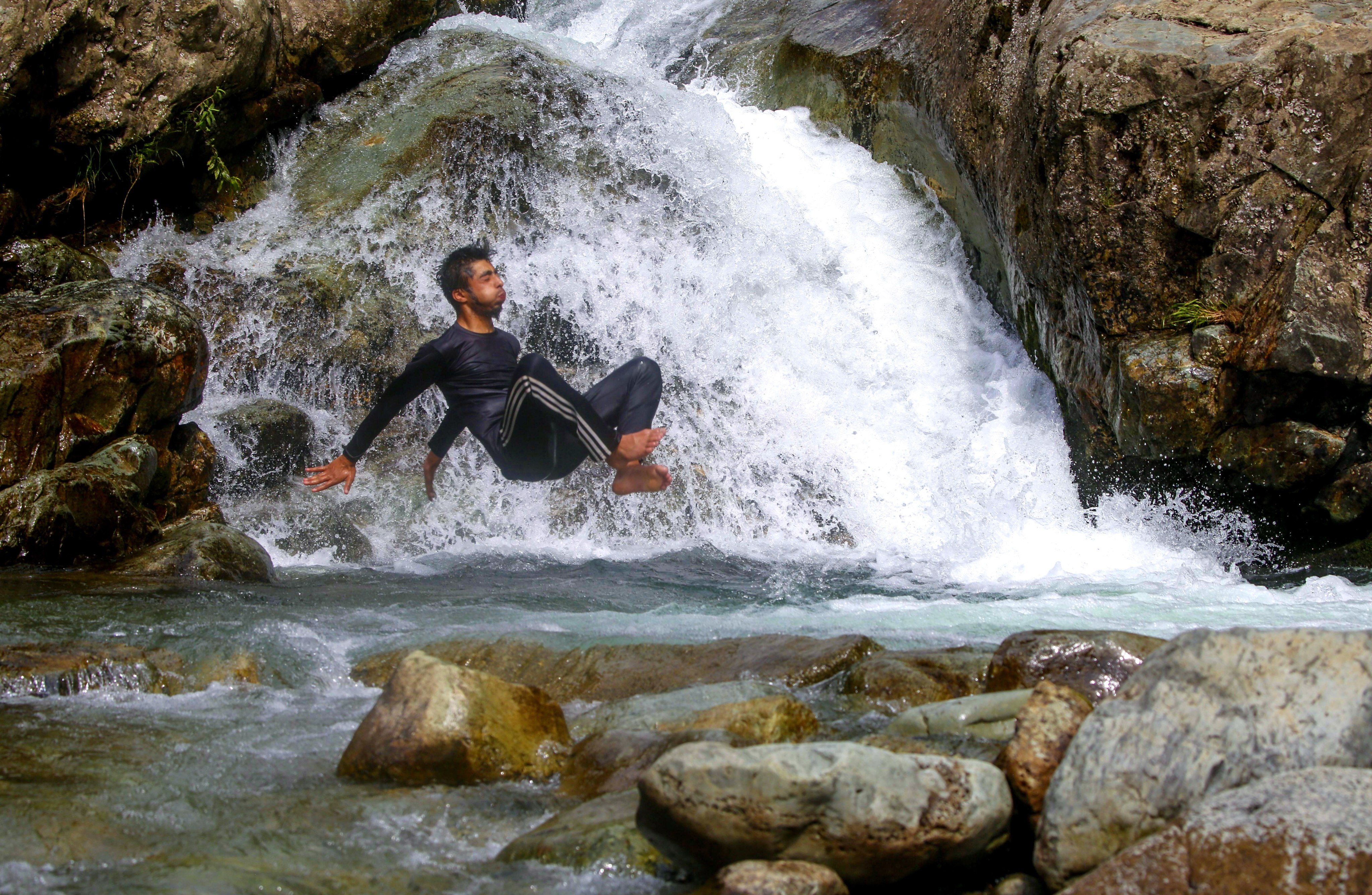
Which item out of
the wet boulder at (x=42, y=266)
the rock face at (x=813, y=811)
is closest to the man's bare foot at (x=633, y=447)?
the wet boulder at (x=42, y=266)

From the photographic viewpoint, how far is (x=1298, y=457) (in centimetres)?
633

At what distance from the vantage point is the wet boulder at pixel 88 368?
20.2ft

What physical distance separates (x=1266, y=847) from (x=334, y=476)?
631 cm

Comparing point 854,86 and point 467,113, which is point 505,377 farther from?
point 854,86

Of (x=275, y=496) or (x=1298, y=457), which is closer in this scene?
(x=1298, y=457)

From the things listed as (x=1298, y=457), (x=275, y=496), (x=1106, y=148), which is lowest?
(x=275, y=496)

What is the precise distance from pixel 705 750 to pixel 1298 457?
526 cm

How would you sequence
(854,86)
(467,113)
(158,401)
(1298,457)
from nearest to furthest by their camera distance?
(1298,457), (158,401), (467,113), (854,86)

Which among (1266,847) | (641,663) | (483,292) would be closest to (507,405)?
(483,292)

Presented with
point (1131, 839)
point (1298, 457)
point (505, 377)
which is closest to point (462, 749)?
point (1131, 839)

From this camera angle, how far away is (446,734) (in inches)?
120

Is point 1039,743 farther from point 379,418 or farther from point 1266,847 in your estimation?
point 379,418

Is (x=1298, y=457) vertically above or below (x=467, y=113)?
below

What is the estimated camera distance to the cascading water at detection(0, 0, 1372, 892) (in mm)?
2928
